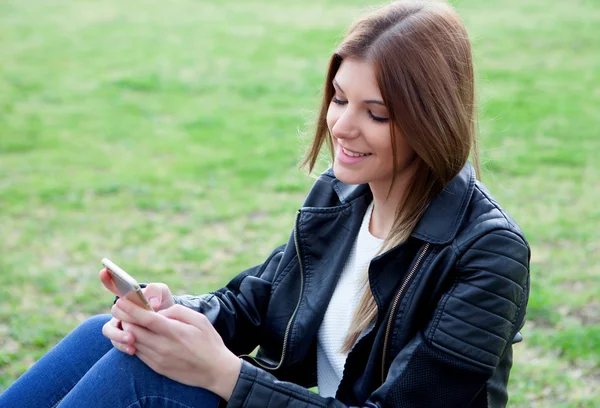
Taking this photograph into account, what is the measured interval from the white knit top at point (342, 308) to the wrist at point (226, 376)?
0.40 metres

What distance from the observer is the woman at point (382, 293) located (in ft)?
6.35

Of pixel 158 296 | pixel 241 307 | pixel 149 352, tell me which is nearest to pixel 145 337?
pixel 149 352

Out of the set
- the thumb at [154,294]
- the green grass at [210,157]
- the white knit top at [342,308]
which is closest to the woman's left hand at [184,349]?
the thumb at [154,294]

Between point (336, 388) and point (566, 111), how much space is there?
566 cm

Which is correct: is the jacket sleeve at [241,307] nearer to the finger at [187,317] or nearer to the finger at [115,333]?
the finger at [115,333]

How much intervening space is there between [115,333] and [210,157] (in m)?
4.40

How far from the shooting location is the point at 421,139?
6.70 feet

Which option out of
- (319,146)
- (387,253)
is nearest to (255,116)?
(319,146)

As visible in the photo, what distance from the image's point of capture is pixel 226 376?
1.95 meters

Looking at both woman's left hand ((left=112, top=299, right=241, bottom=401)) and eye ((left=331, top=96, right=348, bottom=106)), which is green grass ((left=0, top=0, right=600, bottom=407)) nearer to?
eye ((left=331, top=96, right=348, bottom=106))

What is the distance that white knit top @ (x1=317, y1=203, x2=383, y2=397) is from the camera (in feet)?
7.43

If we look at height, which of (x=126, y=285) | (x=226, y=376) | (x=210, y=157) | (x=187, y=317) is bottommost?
(x=210, y=157)

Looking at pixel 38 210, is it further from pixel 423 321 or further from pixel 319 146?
pixel 423 321

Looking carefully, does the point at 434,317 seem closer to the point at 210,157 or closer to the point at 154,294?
the point at 154,294
